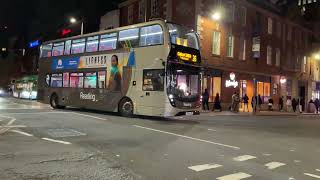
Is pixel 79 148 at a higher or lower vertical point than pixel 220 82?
lower

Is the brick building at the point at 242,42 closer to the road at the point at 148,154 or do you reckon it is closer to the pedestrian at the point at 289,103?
the pedestrian at the point at 289,103

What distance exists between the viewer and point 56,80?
26.7 metres

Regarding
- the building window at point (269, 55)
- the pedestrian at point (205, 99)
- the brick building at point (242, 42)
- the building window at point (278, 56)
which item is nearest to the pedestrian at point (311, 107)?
the brick building at point (242, 42)

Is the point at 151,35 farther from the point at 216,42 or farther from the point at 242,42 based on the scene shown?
the point at 242,42

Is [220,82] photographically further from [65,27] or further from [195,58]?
[65,27]

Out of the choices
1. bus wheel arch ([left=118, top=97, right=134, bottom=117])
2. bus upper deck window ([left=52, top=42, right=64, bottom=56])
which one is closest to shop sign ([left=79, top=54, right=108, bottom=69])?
bus wheel arch ([left=118, top=97, right=134, bottom=117])

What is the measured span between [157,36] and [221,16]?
18251 mm

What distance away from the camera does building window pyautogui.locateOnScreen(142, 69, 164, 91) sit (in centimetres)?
1969

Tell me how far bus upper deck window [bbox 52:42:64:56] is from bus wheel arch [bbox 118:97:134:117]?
Answer: 6712 mm

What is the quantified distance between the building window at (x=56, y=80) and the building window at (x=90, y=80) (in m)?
2.88

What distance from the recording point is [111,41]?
888 inches

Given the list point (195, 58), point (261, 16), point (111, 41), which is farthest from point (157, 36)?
point (261, 16)

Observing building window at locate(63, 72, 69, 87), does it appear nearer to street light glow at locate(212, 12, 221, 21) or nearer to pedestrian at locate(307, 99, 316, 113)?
street light glow at locate(212, 12, 221, 21)

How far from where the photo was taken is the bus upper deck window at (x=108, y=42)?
22.4 m
